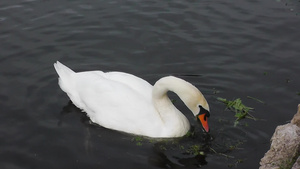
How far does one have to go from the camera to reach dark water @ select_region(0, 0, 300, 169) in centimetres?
777

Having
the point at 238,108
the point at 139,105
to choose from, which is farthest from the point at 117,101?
the point at 238,108

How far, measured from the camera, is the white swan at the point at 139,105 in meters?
7.67

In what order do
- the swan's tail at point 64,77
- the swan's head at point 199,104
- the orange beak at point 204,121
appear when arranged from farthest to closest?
the swan's tail at point 64,77
the orange beak at point 204,121
the swan's head at point 199,104

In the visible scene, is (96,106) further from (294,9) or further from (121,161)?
(294,9)

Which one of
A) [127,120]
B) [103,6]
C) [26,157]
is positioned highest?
[103,6]

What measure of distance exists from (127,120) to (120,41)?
354cm

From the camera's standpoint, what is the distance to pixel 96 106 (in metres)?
8.39

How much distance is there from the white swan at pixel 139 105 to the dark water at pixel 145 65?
20 cm

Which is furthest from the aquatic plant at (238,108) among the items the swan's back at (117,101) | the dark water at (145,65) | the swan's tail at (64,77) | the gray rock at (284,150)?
the swan's tail at (64,77)

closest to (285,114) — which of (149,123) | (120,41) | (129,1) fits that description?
(149,123)

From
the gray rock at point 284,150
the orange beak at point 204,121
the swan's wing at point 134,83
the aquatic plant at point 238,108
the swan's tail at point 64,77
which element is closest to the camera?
the gray rock at point 284,150

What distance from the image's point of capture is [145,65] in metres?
10.2

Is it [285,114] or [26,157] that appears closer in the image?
[26,157]

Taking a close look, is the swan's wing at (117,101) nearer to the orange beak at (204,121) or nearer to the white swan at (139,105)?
the white swan at (139,105)
